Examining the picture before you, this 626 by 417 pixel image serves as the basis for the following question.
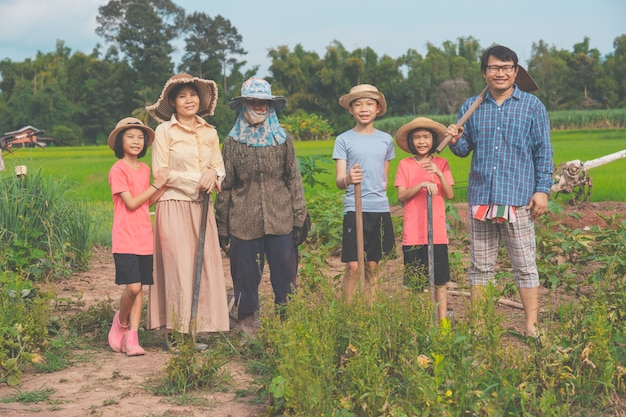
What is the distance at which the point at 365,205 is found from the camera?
18.1 feet

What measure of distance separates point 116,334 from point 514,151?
2774mm

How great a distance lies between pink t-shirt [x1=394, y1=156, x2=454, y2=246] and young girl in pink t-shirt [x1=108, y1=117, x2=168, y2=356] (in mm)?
1541

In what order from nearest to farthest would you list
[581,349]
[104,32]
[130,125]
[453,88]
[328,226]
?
[581,349] → [130,125] → [328,226] → [453,88] → [104,32]

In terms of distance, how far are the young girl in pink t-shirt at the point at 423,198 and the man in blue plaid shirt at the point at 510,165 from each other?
34cm

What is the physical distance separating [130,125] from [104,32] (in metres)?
71.8

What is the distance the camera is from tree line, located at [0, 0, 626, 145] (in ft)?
182

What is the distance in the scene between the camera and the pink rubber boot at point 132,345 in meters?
5.33

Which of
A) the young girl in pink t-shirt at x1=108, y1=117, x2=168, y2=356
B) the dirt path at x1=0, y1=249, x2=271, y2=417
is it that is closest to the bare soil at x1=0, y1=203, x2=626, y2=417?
the dirt path at x1=0, y1=249, x2=271, y2=417

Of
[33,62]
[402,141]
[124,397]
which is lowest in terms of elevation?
[124,397]

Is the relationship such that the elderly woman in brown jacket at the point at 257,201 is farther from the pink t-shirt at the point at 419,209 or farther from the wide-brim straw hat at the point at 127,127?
the pink t-shirt at the point at 419,209

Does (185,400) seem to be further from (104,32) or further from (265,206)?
(104,32)

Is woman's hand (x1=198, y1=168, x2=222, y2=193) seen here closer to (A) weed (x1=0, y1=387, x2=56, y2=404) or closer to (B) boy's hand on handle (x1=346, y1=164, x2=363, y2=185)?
(B) boy's hand on handle (x1=346, y1=164, x2=363, y2=185)

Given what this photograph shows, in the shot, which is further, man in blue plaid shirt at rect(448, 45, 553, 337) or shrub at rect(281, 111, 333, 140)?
shrub at rect(281, 111, 333, 140)

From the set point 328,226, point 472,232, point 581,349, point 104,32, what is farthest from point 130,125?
point 104,32
